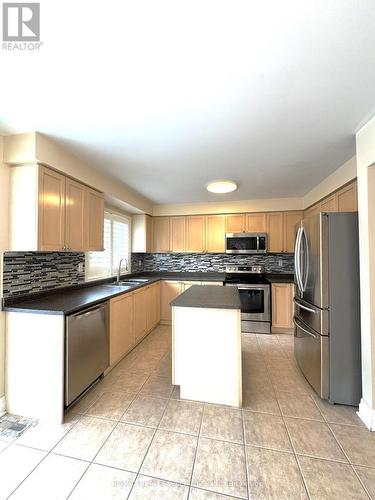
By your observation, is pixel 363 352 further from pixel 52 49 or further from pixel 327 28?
pixel 52 49

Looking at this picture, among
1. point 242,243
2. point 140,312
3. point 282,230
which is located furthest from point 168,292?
point 282,230

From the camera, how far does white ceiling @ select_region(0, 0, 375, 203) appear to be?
95 cm

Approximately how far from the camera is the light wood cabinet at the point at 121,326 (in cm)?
253

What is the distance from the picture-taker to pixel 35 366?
1.81 m

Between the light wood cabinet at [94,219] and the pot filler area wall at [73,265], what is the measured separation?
0.36 meters

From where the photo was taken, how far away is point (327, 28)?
992 millimetres

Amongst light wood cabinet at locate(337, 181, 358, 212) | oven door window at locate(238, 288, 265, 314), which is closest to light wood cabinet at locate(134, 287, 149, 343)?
oven door window at locate(238, 288, 265, 314)

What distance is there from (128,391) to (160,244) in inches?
113

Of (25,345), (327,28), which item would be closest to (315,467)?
(25,345)

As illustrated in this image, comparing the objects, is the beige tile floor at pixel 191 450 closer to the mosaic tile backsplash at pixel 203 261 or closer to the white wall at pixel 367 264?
the white wall at pixel 367 264

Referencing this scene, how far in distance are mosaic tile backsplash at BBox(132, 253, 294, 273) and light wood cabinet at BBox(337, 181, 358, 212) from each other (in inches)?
74.1

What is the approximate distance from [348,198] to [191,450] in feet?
9.12

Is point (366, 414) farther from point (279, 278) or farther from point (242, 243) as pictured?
point (242, 243)

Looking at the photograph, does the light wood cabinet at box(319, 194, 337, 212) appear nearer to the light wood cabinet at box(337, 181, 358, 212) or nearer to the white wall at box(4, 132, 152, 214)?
the light wood cabinet at box(337, 181, 358, 212)
